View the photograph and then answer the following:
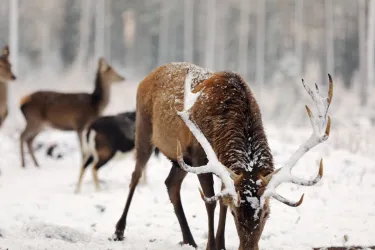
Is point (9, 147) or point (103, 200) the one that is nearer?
point (103, 200)

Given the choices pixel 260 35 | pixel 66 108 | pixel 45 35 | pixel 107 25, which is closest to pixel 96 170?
pixel 66 108

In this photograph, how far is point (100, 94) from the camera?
11367 millimetres

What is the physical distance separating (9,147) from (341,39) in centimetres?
2591

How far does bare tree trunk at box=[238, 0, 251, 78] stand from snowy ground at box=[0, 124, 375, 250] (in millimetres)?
25753

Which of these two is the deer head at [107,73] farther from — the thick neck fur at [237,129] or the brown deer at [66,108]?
the thick neck fur at [237,129]

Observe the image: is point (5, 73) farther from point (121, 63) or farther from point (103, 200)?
point (121, 63)

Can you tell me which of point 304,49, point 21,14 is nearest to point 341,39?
point 304,49

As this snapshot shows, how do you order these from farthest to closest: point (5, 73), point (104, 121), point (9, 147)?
point (9, 147)
point (5, 73)
point (104, 121)

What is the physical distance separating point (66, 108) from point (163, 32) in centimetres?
2735

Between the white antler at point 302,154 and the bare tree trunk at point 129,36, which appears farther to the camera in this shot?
the bare tree trunk at point 129,36

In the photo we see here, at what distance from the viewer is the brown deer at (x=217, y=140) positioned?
3574mm

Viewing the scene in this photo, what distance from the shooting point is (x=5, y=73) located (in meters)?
11.7

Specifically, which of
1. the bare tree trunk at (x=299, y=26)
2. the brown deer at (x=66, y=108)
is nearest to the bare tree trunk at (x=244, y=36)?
the bare tree trunk at (x=299, y=26)

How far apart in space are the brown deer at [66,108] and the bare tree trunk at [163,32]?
25.4 meters
